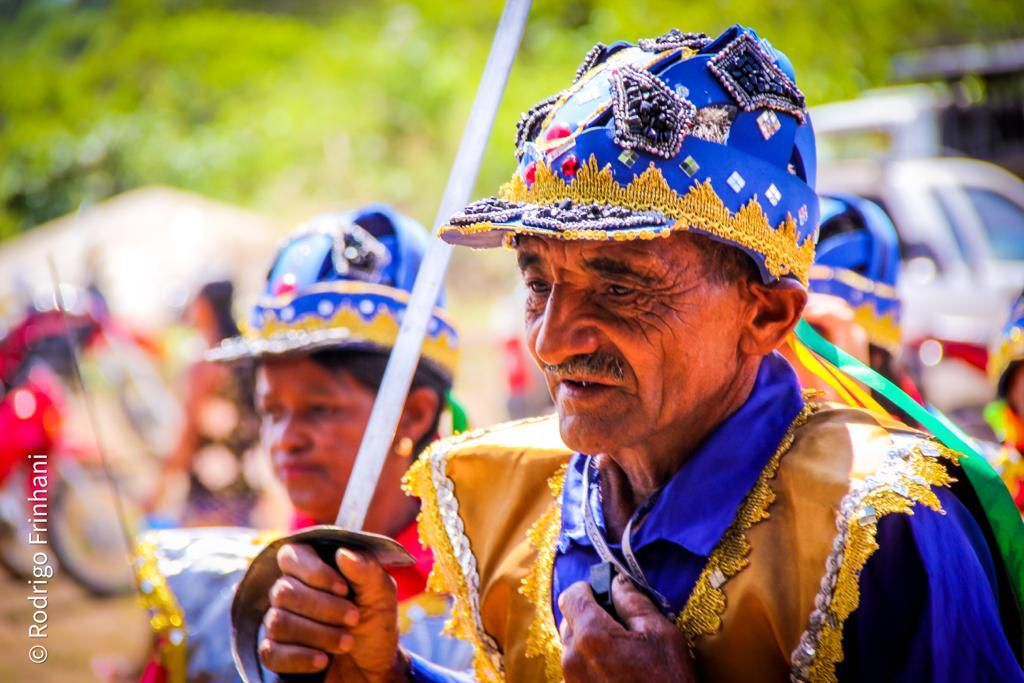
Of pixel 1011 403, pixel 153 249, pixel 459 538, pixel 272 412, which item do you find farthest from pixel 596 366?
pixel 153 249

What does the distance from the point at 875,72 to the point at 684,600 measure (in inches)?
Result: 592

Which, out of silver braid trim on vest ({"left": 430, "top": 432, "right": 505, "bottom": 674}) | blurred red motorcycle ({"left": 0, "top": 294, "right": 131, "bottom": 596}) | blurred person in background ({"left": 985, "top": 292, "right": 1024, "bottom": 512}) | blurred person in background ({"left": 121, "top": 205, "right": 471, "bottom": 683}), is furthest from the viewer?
blurred red motorcycle ({"left": 0, "top": 294, "right": 131, "bottom": 596})

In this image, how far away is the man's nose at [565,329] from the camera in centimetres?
185

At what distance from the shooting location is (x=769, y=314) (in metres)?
1.93

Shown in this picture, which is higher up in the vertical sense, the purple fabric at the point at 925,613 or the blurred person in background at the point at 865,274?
the blurred person in background at the point at 865,274

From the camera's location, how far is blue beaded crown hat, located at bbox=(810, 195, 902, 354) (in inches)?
145

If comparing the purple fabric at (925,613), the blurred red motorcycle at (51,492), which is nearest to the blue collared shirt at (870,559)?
the purple fabric at (925,613)

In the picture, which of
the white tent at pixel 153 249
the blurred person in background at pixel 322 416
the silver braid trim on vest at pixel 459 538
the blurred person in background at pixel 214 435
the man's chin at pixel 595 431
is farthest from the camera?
the white tent at pixel 153 249

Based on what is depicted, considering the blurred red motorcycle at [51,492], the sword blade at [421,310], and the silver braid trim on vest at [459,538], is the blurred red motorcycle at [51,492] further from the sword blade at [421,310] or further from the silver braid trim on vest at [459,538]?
the sword blade at [421,310]

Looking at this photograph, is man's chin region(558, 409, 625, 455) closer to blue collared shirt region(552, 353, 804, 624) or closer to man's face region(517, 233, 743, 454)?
man's face region(517, 233, 743, 454)

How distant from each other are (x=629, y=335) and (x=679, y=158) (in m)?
0.30

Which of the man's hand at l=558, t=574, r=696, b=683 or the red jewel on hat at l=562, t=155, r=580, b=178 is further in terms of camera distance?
the red jewel on hat at l=562, t=155, r=580, b=178

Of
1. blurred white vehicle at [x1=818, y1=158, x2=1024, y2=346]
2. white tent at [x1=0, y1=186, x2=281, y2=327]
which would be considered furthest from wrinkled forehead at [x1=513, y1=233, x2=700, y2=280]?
white tent at [x1=0, y1=186, x2=281, y2=327]

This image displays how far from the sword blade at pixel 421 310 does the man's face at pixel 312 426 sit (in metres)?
0.97
